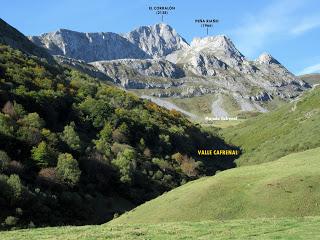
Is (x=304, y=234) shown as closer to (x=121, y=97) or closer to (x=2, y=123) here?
(x=2, y=123)

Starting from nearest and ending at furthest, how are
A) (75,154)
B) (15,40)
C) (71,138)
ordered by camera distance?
(75,154) < (71,138) < (15,40)

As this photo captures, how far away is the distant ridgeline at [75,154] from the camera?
66.1 metres

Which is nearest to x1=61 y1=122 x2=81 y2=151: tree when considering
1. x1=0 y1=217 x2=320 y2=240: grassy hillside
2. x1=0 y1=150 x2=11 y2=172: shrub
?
x1=0 y1=150 x2=11 y2=172: shrub

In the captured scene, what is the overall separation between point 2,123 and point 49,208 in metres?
20.5

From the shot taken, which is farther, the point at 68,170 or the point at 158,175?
the point at 158,175

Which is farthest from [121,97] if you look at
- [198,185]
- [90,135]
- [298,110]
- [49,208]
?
[198,185]

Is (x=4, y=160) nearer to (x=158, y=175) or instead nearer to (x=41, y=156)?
(x=41, y=156)

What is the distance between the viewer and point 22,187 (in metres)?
62.2

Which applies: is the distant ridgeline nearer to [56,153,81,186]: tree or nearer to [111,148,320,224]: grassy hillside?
[56,153,81,186]: tree

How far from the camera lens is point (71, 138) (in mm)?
88812

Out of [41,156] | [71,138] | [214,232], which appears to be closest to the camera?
[214,232]

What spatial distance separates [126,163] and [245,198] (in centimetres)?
4463

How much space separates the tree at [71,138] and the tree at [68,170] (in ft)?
32.4

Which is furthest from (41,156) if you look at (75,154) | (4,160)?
(75,154)
